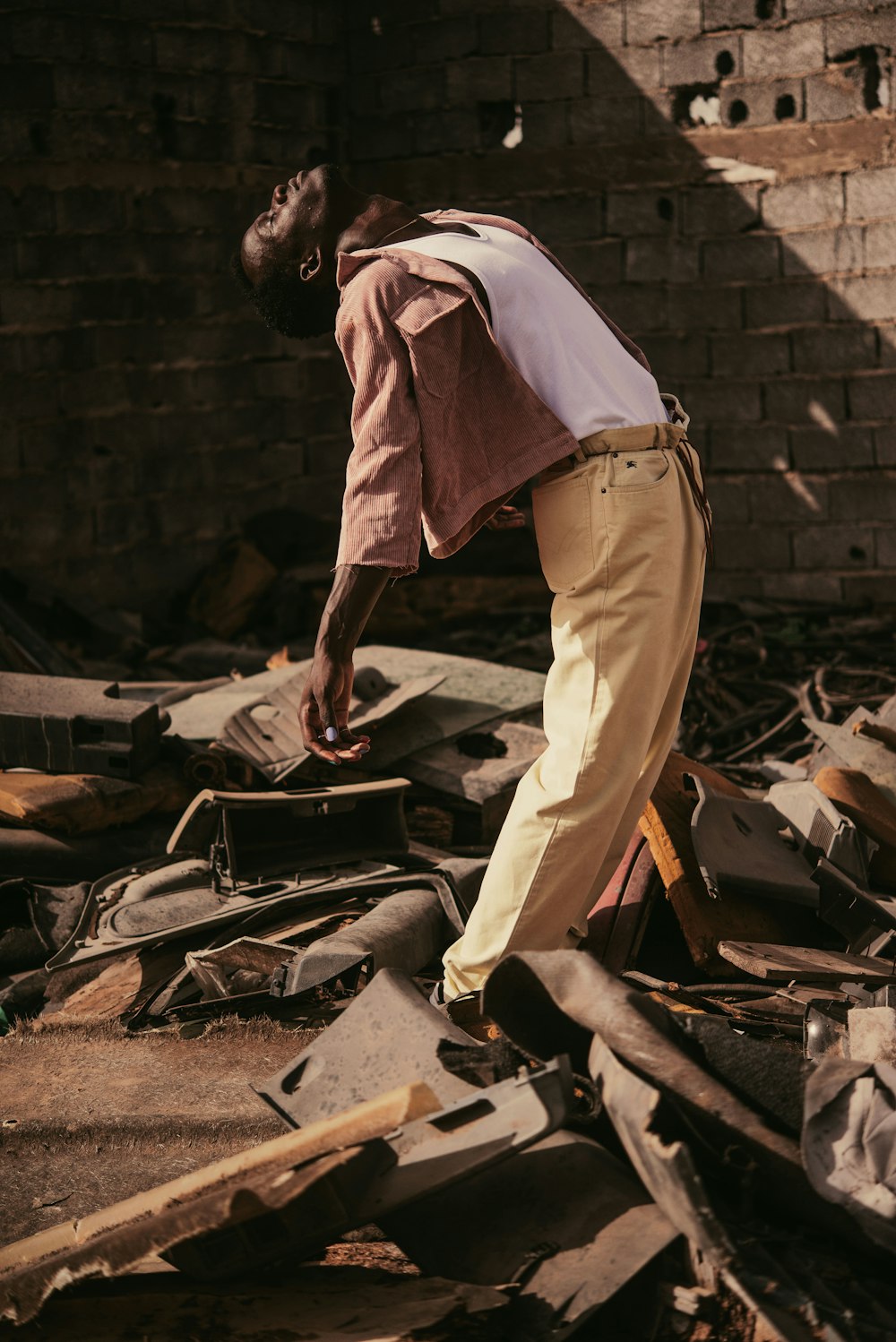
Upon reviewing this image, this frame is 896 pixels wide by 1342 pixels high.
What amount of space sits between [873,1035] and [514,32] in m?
6.82

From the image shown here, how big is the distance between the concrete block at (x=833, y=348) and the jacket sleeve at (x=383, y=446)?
5505 millimetres

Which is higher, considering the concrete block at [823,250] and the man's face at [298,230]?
the concrete block at [823,250]

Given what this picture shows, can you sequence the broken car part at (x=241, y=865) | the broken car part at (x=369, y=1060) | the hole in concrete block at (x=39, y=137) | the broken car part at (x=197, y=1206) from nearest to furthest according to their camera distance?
1. the broken car part at (x=197, y=1206)
2. the broken car part at (x=369, y=1060)
3. the broken car part at (x=241, y=865)
4. the hole in concrete block at (x=39, y=137)

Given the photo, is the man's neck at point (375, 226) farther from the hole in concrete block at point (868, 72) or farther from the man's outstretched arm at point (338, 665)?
the hole in concrete block at point (868, 72)

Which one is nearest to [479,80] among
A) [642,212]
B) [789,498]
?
[642,212]

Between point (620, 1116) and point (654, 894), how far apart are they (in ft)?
4.53

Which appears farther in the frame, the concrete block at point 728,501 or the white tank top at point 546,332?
the concrete block at point 728,501

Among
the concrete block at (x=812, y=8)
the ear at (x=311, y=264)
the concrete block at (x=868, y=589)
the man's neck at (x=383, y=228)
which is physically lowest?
the concrete block at (x=868, y=589)

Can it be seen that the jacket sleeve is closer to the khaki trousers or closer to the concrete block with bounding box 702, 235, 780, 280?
the khaki trousers

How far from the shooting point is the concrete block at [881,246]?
7391 millimetres

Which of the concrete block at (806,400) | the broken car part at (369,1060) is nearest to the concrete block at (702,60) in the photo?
the concrete block at (806,400)

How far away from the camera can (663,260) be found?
7.81 meters

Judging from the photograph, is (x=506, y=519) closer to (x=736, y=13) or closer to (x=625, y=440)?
(x=625, y=440)

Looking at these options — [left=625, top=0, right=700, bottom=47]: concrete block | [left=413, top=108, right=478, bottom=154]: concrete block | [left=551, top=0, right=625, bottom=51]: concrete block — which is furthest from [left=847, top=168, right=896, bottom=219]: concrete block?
[left=413, top=108, right=478, bottom=154]: concrete block
